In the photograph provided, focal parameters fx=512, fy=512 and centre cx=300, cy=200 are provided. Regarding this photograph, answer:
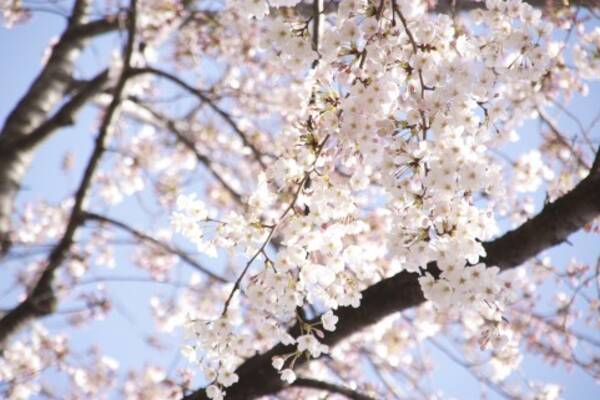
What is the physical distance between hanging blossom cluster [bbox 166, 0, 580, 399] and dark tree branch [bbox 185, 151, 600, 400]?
39 centimetres

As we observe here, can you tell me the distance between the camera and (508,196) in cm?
579

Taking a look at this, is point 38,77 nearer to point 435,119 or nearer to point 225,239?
point 225,239

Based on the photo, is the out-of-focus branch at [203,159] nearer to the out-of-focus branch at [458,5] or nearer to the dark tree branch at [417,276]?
the out-of-focus branch at [458,5]

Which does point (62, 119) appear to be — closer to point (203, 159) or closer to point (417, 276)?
point (203, 159)

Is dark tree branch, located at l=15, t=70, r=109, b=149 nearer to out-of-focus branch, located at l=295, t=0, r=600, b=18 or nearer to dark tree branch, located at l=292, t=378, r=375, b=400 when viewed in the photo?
out-of-focus branch, located at l=295, t=0, r=600, b=18

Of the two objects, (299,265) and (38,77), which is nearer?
(299,265)

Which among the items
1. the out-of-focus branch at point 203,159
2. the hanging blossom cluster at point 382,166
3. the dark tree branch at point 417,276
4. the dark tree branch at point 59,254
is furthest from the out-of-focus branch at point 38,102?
the hanging blossom cluster at point 382,166

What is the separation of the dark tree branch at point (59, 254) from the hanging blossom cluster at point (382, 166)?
A: 2275mm

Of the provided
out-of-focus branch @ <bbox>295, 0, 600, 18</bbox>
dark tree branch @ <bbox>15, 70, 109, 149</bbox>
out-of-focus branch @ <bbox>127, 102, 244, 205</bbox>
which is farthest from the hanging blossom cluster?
dark tree branch @ <bbox>15, 70, 109, 149</bbox>

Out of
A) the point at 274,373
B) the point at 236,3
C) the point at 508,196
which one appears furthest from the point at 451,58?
the point at 508,196

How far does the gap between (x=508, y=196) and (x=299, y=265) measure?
453 centimetres

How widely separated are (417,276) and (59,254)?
306 cm

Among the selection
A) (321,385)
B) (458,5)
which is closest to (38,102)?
(458,5)

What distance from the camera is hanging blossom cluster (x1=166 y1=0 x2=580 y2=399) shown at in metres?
1.73
